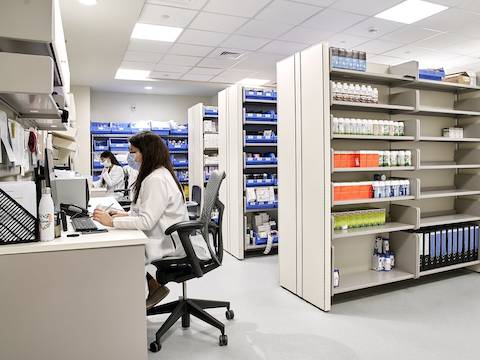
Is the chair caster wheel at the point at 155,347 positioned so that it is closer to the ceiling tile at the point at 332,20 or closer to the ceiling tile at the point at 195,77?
the ceiling tile at the point at 332,20

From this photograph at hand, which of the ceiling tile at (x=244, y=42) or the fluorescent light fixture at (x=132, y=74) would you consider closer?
the ceiling tile at (x=244, y=42)

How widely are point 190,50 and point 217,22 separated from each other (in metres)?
1.30

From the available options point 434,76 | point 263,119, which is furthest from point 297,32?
point 434,76

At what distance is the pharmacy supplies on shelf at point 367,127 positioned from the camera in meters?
3.25

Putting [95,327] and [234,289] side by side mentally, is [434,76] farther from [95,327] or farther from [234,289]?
[95,327]

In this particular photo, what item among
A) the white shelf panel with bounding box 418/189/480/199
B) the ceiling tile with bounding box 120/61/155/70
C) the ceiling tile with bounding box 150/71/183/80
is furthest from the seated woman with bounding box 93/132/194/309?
the ceiling tile with bounding box 150/71/183/80

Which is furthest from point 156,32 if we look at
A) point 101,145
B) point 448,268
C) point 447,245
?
point 448,268

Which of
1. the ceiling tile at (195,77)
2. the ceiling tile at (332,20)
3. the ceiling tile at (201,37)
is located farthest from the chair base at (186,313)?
the ceiling tile at (195,77)

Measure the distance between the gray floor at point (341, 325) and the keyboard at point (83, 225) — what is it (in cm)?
94

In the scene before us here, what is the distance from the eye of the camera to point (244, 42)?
5.81 meters

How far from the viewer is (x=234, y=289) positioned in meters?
3.71

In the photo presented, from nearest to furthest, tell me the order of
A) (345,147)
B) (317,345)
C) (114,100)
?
(317,345), (345,147), (114,100)

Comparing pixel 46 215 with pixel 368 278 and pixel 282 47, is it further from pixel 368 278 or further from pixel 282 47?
pixel 282 47

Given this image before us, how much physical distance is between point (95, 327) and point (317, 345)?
4.87ft
